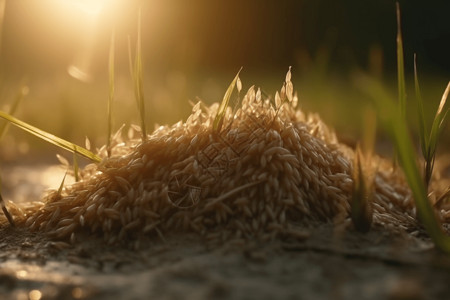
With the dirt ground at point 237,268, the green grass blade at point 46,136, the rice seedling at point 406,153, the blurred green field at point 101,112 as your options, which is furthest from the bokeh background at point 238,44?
the rice seedling at point 406,153

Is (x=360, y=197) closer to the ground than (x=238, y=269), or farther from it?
farther from it

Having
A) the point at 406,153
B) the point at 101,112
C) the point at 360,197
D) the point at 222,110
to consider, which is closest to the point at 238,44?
the point at 101,112

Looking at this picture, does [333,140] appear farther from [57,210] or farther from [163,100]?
[163,100]

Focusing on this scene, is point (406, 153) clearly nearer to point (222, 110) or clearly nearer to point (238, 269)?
point (238, 269)

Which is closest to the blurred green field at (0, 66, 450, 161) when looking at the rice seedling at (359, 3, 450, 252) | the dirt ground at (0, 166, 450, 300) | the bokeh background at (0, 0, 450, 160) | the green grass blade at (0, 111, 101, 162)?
the bokeh background at (0, 0, 450, 160)

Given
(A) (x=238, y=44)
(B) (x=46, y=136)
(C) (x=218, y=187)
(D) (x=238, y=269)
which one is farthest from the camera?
(A) (x=238, y=44)

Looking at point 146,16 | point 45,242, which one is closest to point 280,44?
point 146,16
